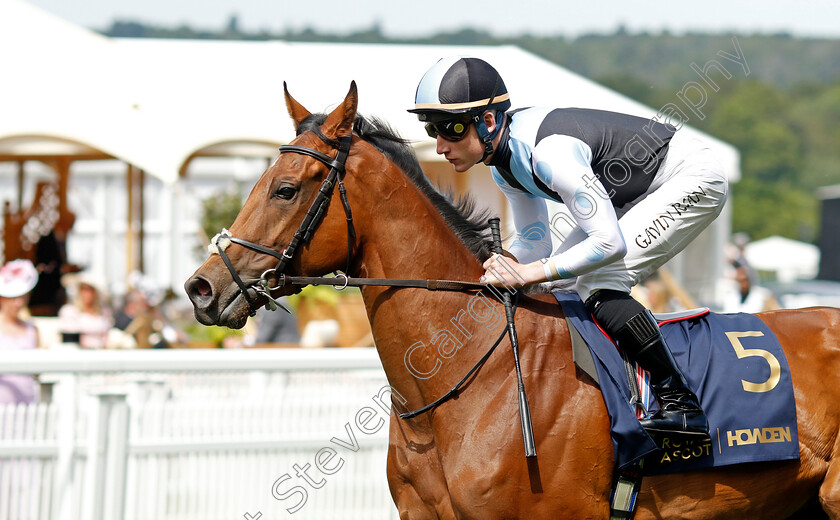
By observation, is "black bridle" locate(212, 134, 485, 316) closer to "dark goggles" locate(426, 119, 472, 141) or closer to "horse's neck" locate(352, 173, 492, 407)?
"horse's neck" locate(352, 173, 492, 407)

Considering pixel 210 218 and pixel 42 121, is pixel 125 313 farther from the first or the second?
pixel 210 218

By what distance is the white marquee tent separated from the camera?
756 centimetres

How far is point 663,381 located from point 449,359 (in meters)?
0.77

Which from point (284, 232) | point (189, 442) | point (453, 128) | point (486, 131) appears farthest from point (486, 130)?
point (189, 442)

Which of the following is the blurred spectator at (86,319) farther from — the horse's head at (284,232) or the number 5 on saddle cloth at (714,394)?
the number 5 on saddle cloth at (714,394)

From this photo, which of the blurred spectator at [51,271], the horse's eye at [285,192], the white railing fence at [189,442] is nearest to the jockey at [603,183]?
the horse's eye at [285,192]

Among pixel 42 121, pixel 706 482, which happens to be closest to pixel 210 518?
pixel 706 482

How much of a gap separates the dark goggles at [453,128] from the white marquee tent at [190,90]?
14.1 feet

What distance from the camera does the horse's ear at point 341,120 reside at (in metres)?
2.86

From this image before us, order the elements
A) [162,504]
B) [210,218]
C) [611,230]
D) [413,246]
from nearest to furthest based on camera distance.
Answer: [611,230] → [413,246] → [162,504] → [210,218]

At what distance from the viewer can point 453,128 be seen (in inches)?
117

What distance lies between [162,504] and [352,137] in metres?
2.80

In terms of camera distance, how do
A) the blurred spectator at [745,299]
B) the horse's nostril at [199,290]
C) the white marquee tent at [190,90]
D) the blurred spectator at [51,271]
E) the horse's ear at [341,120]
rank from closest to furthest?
the horse's nostril at [199,290] → the horse's ear at [341,120] → the white marquee tent at [190,90] → the blurred spectator at [51,271] → the blurred spectator at [745,299]

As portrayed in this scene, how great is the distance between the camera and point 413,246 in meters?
2.97
